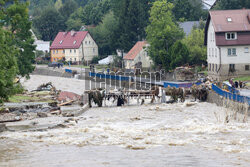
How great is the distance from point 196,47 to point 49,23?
78.5m

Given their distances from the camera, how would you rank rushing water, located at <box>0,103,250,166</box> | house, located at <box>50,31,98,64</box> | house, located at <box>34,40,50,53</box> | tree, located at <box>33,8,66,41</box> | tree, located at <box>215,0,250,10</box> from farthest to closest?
tree, located at <box>33,8,66,41</box> → house, located at <box>34,40,50,53</box> → house, located at <box>50,31,98,64</box> → tree, located at <box>215,0,250,10</box> → rushing water, located at <box>0,103,250,166</box>

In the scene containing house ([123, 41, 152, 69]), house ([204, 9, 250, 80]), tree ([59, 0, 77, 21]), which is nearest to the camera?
house ([204, 9, 250, 80])

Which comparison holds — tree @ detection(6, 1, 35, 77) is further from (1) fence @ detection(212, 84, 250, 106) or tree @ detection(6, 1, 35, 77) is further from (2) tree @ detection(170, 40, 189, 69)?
(1) fence @ detection(212, 84, 250, 106)

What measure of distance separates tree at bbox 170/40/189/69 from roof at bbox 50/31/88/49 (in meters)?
51.2

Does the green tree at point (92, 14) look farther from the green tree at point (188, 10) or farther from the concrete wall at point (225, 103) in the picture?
the concrete wall at point (225, 103)

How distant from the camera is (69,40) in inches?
4948

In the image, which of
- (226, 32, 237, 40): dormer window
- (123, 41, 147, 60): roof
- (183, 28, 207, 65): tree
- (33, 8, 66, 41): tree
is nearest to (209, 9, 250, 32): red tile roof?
(226, 32, 237, 40): dormer window

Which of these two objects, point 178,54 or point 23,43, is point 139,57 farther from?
point 23,43

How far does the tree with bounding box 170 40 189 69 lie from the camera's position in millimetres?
71938

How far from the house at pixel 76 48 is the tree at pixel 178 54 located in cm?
4767

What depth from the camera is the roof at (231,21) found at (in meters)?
66.4

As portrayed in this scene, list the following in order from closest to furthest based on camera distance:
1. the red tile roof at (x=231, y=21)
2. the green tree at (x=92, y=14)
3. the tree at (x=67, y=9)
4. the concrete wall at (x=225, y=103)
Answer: the concrete wall at (x=225, y=103) → the red tile roof at (x=231, y=21) → the green tree at (x=92, y=14) → the tree at (x=67, y=9)

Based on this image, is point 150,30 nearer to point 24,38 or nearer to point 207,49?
point 207,49

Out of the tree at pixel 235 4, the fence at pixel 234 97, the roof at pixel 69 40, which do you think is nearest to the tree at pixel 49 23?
the roof at pixel 69 40
